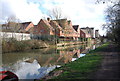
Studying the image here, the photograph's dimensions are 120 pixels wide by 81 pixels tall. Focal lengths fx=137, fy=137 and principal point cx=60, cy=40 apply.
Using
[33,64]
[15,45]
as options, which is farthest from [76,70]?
[15,45]

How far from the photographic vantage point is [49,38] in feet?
143

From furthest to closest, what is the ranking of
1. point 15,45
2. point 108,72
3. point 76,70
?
point 15,45 < point 76,70 < point 108,72

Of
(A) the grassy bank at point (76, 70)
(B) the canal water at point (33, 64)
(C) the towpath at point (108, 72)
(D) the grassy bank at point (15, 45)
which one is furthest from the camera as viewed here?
(D) the grassy bank at point (15, 45)

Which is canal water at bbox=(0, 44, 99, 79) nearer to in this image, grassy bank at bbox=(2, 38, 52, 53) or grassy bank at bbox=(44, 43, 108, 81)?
grassy bank at bbox=(44, 43, 108, 81)

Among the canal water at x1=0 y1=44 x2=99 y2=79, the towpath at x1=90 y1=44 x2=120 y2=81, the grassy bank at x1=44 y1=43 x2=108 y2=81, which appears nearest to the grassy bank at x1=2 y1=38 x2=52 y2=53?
the canal water at x1=0 y1=44 x2=99 y2=79

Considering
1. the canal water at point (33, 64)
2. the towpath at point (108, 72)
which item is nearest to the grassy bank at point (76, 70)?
the towpath at point (108, 72)

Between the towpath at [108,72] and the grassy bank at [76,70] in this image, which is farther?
the grassy bank at [76,70]

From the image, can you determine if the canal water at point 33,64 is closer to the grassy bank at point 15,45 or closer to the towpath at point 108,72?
the towpath at point 108,72

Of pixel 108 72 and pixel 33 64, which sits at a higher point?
pixel 108 72

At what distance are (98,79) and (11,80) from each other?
4.52 meters

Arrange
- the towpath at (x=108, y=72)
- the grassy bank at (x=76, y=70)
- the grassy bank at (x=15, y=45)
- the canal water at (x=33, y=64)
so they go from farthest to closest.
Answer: the grassy bank at (x=15, y=45) → the canal water at (x=33, y=64) → the grassy bank at (x=76, y=70) → the towpath at (x=108, y=72)

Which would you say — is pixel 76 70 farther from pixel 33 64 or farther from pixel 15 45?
pixel 15 45

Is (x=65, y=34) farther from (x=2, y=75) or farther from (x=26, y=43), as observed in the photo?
(x=2, y=75)

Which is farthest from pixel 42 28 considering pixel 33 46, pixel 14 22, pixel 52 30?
pixel 33 46
